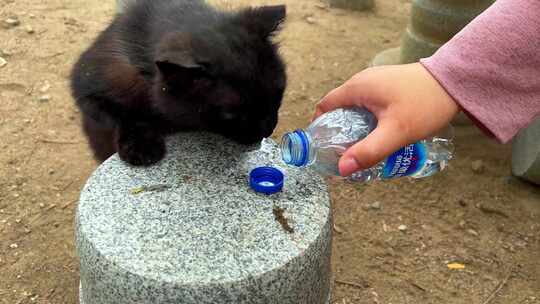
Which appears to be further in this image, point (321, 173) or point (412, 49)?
point (412, 49)

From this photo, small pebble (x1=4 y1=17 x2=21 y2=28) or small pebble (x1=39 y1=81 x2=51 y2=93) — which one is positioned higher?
small pebble (x1=39 y1=81 x2=51 y2=93)

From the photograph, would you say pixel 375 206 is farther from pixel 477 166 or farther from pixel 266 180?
pixel 266 180

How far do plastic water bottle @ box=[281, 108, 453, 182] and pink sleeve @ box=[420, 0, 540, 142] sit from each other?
232mm

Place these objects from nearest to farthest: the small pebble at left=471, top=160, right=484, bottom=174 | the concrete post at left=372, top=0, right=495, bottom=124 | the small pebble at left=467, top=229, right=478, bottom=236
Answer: the small pebble at left=467, top=229, right=478, bottom=236, the small pebble at left=471, top=160, right=484, bottom=174, the concrete post at left=372, top=0, right=495, bottom=124

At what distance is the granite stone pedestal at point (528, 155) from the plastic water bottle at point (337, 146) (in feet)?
3.91

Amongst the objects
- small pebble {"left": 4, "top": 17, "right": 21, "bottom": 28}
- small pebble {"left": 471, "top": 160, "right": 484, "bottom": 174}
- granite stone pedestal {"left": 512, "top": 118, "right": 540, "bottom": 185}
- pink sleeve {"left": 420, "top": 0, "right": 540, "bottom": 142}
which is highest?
pink sleeve {"left": 420, "top": 0, "right": 540, "bottom": 142}

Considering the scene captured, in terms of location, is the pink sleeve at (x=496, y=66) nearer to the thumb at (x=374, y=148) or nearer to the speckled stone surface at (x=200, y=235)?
the thumb at (x=374, y=148)

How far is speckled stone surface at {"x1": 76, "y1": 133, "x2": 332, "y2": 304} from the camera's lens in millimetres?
1452

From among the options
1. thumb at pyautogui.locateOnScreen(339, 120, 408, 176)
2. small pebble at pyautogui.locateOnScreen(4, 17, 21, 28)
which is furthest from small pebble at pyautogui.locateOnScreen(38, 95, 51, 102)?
thumb at pyautogui.locateOnScreen(339, 120, 408, 176)

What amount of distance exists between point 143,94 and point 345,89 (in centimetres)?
68

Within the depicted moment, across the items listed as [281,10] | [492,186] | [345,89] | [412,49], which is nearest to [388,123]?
[345,89]

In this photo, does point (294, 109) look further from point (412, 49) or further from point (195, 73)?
point (195, 73)

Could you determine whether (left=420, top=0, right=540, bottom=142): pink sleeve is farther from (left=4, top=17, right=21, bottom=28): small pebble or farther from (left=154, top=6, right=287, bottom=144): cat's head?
(left=4, top=17, right=21, bottom=28): small pebble

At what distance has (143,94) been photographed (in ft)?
6.38
